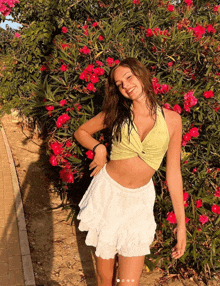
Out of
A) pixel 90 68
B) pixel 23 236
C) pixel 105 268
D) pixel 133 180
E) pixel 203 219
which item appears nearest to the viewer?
pixel 133 180

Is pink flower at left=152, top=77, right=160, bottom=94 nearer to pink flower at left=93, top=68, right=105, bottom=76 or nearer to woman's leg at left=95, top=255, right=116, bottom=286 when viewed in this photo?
pink flower at left=93, top=68, right=105, bottom=76

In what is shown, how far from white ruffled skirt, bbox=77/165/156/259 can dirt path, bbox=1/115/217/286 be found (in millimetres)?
1777

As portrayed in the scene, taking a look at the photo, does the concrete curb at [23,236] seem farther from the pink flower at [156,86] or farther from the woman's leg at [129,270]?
the pink flower at [156,86]

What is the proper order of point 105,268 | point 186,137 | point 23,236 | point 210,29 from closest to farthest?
point 105,268
point 186,137
point 23,236
point 210,29

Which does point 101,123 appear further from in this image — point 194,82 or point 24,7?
point 24,7

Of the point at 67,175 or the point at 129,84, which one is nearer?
the point at 129,84

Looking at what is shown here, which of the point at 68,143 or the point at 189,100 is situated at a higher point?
the point at 189,100

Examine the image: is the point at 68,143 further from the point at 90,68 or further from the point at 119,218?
the point at 119,218

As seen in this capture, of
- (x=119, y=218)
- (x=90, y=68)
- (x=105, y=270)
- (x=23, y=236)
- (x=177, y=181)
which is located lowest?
(x=23, y=236)

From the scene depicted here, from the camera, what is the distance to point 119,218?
271 cm

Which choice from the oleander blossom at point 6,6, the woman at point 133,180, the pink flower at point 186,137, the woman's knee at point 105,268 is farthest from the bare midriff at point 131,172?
the oleander blossom at point 6,6

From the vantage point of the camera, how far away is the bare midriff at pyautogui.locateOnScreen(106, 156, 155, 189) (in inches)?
107

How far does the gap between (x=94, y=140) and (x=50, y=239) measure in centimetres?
251

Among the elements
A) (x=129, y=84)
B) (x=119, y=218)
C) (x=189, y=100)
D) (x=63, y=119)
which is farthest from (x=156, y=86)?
(x=119, y=218)
